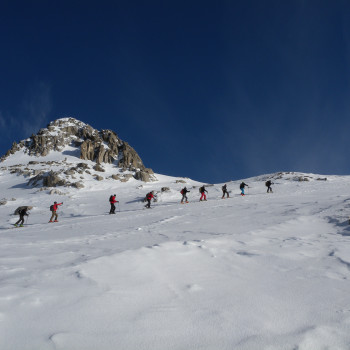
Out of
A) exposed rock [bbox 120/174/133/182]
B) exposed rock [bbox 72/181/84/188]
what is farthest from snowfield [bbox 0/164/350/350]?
exposed rock [bbox 120/174/133/182]

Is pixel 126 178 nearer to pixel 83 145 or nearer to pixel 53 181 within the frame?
pixel 53 181

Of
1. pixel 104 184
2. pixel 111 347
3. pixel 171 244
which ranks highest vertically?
pixel 104 184

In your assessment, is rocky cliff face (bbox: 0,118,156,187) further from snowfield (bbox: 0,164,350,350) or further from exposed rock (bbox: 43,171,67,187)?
snowfield (bbox: 0,164,350,350)

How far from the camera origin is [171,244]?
21.9 ft

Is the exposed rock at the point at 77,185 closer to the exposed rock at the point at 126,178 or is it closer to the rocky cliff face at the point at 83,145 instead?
the exposed rock at the point at 126,178

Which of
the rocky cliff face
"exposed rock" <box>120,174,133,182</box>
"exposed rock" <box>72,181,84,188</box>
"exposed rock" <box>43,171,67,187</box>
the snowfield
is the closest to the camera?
the snowfield

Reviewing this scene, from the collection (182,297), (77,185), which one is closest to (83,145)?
(77,185)

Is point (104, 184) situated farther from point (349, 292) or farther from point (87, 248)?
point (349, 292)

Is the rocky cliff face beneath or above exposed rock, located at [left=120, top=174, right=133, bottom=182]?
above

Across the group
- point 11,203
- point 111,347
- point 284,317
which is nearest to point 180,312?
point 111,347

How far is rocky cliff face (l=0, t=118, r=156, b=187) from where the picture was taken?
7738 centimetres

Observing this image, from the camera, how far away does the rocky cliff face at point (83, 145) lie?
77375 mm

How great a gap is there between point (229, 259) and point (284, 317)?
255 centimetres

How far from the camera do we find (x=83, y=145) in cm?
7969
